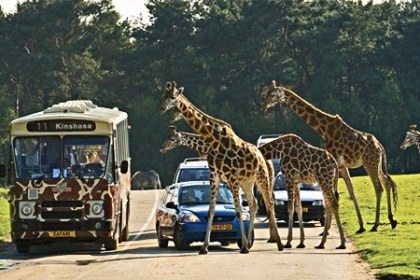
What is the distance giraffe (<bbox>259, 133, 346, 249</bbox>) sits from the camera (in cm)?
3069

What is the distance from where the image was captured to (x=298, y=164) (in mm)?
31391

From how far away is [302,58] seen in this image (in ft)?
317

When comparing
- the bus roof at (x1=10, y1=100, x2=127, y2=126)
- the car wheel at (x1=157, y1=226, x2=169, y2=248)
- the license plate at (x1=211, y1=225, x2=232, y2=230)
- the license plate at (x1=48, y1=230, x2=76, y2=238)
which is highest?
the bus roof at (x1=10, y1=100, x2=127, y2=126)

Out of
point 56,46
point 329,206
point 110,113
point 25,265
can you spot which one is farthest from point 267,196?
point 56,46

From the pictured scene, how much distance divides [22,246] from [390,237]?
27.4ft

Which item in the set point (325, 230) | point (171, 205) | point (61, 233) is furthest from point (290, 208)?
point (61, 233)

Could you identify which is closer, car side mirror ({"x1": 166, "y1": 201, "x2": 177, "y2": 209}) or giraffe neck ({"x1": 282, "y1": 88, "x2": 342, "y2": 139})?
car side mirror ({"x1": 166, "y1": 201, "x2": 177, "y2": 209})

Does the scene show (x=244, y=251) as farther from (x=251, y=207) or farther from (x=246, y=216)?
(x=246, y=216)

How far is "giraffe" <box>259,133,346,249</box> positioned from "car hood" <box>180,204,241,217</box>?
1433 millimetres

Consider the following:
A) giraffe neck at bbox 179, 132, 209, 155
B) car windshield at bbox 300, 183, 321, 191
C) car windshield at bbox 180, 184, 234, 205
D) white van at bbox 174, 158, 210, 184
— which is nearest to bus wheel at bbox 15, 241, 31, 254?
car windshield at bbox 180, 184, 234, 205

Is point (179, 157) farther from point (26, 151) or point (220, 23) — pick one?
point (26, 151)

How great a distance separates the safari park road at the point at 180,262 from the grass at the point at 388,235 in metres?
0.36

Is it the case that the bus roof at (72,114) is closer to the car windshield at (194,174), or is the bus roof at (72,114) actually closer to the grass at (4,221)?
the grass at (4,221)

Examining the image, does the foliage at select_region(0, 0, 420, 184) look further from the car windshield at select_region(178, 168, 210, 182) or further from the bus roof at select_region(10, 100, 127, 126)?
the bus roof at select_region(10, 100, 127, 126)
